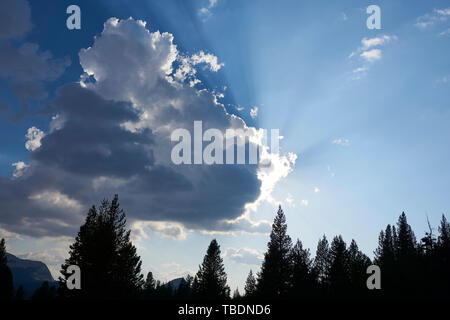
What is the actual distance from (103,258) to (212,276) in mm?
23647

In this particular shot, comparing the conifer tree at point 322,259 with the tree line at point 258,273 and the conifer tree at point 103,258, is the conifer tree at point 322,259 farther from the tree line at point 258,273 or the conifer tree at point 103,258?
the conifer tree at point 103,258

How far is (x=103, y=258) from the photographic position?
3009 cm

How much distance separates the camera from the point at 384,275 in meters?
42.5

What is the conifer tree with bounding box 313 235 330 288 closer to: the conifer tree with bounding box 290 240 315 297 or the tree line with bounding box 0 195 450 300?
the tree line with bounding box 0 195 450 300

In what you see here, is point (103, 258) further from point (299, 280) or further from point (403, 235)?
point (403, 235)

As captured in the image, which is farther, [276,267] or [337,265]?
[337,265]

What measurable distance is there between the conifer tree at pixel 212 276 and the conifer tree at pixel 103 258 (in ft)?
51.3

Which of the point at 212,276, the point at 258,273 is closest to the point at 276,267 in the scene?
the point at 258,273

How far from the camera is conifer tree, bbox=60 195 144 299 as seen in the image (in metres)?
29.4

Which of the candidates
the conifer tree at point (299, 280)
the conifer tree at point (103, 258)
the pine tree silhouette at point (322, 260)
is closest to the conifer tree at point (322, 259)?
the pine tree silhouette at point (322, 260)
